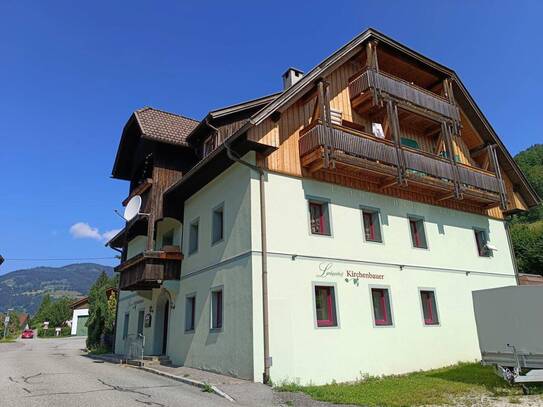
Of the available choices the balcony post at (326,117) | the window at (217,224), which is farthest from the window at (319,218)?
the window at (217,224)

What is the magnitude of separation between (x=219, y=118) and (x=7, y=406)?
38.2 ft

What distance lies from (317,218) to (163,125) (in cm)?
913

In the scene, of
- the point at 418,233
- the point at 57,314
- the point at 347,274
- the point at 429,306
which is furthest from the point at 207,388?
the point at 57,314

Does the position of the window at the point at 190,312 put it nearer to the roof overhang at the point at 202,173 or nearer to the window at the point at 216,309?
the window at the point at 216,309

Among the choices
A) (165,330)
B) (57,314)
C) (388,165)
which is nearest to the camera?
(388,165)

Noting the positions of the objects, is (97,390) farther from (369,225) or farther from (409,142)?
(409,142)

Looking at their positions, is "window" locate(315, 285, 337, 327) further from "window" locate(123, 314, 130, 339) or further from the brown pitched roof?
"window" locate(123, 314, 130, 339)

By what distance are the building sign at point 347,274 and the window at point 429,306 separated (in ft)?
7.96

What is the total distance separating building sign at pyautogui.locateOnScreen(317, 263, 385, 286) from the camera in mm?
13914

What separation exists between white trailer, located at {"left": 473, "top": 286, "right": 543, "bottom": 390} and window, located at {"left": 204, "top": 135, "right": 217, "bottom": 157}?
10.8 meters

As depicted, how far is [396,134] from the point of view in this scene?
1600cm

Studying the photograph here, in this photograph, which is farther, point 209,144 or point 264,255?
point 209,144

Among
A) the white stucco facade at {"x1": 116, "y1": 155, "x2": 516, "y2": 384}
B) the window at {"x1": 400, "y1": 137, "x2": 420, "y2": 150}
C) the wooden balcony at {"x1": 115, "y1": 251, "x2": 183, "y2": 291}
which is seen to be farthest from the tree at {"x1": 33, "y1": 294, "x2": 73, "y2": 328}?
the window at {"x1": 400, "y1": 137, "x2": 420, "y2": 150}

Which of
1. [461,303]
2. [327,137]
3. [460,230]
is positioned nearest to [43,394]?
[327,137]
